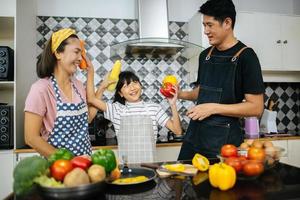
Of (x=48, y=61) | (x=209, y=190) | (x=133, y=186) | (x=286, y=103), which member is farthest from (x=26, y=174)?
(x=286, y=103)

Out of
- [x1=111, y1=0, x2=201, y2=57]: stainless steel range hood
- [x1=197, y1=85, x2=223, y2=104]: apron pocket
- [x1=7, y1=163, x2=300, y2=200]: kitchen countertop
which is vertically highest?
[x1=111, y1=0, x2=201, y2=57]: stainless steel range hood

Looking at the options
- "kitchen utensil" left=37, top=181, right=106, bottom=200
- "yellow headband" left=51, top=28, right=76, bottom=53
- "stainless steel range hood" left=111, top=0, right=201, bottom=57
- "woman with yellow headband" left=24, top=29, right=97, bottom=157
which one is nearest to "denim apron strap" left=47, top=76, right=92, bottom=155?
"woman with yellow headband" left=24, top=29, right=97, bottom=157

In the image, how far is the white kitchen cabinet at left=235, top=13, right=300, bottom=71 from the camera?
8.96ft

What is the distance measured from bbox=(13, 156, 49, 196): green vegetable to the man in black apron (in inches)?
32.8

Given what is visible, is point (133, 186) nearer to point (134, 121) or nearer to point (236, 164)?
point (236, 164)

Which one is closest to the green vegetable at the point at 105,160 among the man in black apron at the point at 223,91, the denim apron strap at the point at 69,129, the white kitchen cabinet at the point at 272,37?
the denim apron strap at the point at 69,129

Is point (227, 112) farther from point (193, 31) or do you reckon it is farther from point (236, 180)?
point (193, 31)

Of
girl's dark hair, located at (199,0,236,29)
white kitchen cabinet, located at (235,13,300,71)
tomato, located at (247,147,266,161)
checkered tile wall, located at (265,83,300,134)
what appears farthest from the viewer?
checkered tile wall, located at (265,83,300,134)

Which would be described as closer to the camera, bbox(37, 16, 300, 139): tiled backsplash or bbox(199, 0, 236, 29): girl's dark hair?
bbox(199, 0, 236, 29): girl's dark hair

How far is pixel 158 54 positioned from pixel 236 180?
2.01 m

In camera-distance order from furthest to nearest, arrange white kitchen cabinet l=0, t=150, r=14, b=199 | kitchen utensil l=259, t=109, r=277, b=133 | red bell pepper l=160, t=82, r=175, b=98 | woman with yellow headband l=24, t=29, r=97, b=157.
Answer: kitchen utensil l=259, t=109, r=277, b=133, white kitchen cabinet l=0, t=150, r=14, b=199, red bell pepper l=160, t=82, r=175, b=98, woman with yellow headband l=24, t=29, r=97, b=157

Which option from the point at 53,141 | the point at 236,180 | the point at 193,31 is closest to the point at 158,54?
the point at 193,31

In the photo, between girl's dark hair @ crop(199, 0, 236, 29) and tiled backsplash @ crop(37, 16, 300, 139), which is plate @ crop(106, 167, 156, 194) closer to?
girl's dark hair @ crop(199, 0, 236, 29)

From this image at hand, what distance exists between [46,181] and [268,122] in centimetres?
257
